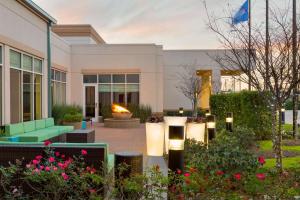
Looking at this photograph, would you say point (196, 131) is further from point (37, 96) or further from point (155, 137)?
point (37, 96)

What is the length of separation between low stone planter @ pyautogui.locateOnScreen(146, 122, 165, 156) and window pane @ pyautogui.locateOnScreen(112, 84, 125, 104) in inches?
608

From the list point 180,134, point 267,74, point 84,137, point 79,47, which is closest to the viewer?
point 180,134

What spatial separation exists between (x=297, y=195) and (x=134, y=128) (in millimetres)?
15610

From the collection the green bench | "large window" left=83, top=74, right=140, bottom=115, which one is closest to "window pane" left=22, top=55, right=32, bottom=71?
the green bench

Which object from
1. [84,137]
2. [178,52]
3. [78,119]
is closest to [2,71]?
[84,137]

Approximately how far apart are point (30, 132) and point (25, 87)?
470cm

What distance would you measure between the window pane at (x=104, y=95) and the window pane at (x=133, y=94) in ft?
4.44

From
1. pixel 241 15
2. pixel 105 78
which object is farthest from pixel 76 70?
pixel 241 15

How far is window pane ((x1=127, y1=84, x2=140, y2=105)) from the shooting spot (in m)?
23.9

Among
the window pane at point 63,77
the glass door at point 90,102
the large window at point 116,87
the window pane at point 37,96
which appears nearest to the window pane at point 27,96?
the window pane at point 37,96

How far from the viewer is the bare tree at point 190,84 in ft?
85.4

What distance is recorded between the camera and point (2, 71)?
1236cm

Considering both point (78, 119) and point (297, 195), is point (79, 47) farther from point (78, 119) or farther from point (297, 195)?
point (297, 195)

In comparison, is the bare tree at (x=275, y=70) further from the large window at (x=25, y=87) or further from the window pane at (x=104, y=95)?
the window pane at (x=104, y=95)
